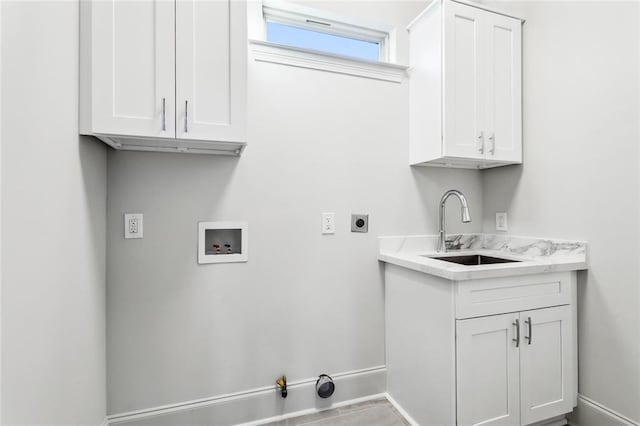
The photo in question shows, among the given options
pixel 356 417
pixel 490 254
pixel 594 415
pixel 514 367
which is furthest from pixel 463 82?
pixel 356 417

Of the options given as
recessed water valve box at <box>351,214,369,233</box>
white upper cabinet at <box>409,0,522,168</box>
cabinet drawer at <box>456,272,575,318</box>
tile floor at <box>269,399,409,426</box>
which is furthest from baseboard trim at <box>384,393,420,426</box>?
white upper cabinet at <box>409,0,522,168</box>

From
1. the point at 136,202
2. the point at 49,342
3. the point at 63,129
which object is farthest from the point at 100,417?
the point at 63,129

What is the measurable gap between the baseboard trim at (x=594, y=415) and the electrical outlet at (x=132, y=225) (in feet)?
8.13

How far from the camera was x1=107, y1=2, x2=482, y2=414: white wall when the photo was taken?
5.16 feet

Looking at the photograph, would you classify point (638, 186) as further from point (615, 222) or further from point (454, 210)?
point (454, 210)

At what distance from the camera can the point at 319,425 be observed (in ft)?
5.58

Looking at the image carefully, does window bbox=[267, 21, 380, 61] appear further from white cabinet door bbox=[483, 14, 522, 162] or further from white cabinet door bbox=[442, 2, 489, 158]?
white cabinet door bbox=[483, 14, 522, 162]

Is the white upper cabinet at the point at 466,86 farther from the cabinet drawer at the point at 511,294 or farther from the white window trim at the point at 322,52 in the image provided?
the cabinet drawer at the point at 511,294

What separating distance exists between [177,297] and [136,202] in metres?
0.53

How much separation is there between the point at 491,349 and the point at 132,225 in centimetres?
184

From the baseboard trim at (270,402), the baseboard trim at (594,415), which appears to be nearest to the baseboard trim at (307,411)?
the baseboard trim at (270,402)

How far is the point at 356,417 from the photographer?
1.77 metres

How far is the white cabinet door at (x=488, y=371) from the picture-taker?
1420 millimetres

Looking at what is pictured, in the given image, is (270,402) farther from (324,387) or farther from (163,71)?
(163,71)
